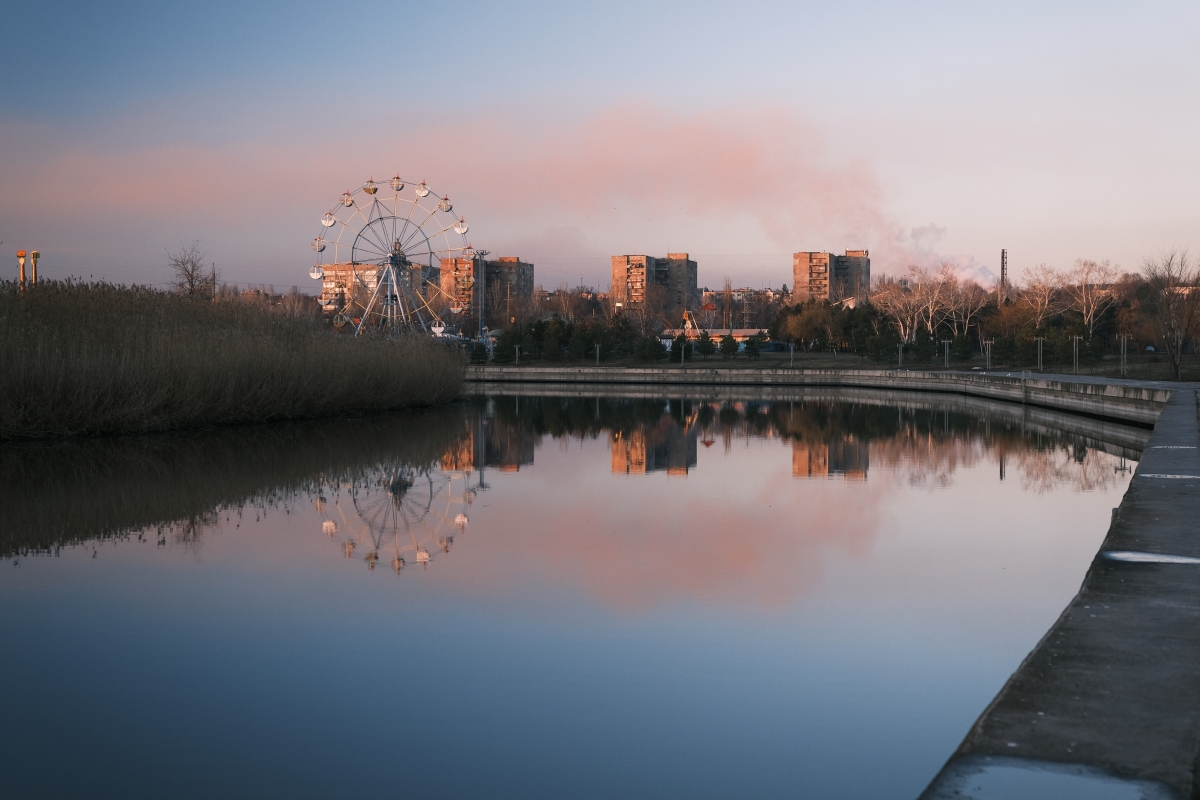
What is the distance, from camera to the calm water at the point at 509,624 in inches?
173

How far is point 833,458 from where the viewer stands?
16.8 m

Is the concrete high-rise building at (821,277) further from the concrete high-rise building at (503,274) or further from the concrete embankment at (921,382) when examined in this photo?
the concrete embankment at (921,382)

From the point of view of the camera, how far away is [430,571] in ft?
26.4

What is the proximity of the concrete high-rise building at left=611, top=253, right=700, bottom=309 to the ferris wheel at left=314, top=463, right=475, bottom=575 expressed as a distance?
13806cm

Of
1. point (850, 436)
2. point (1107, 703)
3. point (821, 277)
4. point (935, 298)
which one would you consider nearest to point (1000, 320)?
point (935, 298)

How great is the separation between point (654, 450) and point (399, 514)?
8.19 metres

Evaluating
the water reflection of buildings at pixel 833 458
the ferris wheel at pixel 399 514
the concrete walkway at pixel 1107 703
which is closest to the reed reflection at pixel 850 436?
the water reflection of buildings at pixel 833 458

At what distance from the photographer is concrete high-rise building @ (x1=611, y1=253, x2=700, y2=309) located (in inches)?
6193

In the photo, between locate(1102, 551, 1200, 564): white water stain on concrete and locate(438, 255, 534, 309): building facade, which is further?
locate(438, 255, 534, 309): building facade

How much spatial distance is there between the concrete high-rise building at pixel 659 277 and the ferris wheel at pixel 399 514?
138 metres

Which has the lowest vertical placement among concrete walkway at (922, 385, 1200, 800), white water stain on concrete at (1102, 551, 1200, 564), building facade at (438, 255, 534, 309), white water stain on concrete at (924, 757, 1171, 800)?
white water stain on concrete at (924, 757, 1171, 800)

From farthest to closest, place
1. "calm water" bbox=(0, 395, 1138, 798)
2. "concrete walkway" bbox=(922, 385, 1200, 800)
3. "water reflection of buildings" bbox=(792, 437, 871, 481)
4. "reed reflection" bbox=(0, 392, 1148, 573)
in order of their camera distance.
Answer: "water reflection of buildings" bbox=(792, 437, 871, 481)
"reed reflection" bbox=(0, 392, 1148, 573)
"calm water" bbox=(0, 395, 1138, 798)
"concrete walkway" bbox=(922, 385, 1200, 800)

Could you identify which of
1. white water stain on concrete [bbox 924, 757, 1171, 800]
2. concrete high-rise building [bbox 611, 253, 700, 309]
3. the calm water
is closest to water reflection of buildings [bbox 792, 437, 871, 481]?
the calm water

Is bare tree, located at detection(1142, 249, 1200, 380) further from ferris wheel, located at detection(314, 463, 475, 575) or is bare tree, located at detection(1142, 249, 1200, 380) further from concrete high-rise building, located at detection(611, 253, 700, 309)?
concrete high-rise building, located at detection(611, 253, 700, 309)
